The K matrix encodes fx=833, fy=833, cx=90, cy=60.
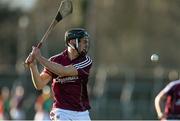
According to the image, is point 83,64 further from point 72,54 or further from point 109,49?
point 109,49

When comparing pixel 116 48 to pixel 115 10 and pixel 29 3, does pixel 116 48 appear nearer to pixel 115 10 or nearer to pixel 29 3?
pixel 115 10

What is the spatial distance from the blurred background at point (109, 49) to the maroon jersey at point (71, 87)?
18525 mm

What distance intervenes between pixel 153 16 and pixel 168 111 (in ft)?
139

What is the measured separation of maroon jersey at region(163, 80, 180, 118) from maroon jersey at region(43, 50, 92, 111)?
1834 millimetres

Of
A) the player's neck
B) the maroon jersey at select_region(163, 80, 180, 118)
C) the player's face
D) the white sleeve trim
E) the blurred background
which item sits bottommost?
the blurred background

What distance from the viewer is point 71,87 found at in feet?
36.8

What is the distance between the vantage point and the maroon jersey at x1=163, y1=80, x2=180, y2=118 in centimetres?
1262

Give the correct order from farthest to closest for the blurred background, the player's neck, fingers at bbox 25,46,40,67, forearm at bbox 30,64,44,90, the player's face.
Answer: the blurred background
the player's neck
the player's face
forearm at bbox 30,64,44,90
fingers at bbox 25,46,40,67

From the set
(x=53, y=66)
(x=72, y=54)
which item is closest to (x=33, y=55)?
(x=53, y=66)

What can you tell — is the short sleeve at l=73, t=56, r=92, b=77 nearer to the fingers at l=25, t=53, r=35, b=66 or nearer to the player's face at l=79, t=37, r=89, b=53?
the player's face at l=79, t=37, r=89, b=53

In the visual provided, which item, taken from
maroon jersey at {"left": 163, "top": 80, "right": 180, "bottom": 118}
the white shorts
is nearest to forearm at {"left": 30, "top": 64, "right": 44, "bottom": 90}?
the white shorts

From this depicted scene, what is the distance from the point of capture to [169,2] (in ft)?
161

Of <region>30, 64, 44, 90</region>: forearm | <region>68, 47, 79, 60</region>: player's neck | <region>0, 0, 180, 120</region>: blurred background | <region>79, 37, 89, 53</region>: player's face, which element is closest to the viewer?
<region>30, 64, 44, 90</region>: forearm

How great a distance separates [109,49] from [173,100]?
157 feet
